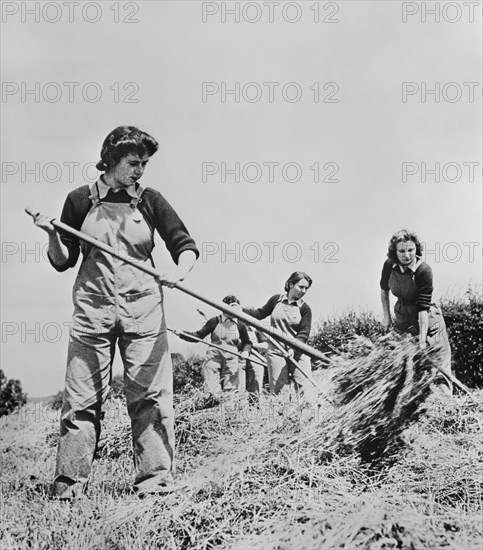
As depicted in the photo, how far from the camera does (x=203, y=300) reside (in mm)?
4688

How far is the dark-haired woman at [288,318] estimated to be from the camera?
28.2ft

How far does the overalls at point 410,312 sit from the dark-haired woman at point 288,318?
60.9 inches

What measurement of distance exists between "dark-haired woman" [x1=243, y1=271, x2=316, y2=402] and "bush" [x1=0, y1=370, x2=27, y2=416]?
12107mm

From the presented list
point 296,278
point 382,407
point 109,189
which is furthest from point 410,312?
point 109,189

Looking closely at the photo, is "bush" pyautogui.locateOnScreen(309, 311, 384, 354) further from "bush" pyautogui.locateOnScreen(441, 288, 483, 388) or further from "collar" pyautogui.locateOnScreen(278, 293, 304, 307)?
"collar" pyautogui.locateOnScreen(278, 293, 304, 307)

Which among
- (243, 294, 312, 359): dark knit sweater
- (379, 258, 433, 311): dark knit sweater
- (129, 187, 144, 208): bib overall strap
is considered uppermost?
(129, 187, 144, 208): bib overall strap

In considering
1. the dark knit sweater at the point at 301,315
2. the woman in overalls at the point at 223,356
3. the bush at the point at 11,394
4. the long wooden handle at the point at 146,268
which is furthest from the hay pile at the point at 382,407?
the bush at the point at 11,394

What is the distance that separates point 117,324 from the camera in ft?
15.7

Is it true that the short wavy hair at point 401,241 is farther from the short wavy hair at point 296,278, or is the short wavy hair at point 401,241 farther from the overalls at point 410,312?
the short wavy hair at point 296,278

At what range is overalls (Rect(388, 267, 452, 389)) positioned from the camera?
698cm

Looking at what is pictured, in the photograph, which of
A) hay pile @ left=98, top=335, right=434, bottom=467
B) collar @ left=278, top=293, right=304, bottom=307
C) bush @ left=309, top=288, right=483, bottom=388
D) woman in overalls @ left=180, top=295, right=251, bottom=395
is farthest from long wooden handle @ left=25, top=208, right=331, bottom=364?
bush @ left=309, top=288, right=483, bottom=388

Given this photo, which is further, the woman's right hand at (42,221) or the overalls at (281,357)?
the overalls at (281,357)

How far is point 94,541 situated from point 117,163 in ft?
7.16

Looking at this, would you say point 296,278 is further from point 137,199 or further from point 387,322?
point 137,199
